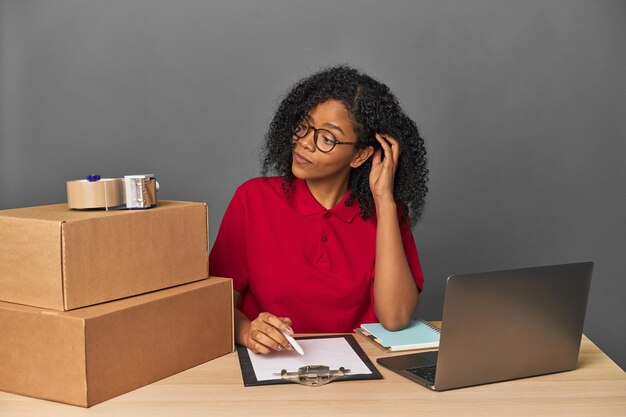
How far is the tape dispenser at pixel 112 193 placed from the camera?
4.82 ft

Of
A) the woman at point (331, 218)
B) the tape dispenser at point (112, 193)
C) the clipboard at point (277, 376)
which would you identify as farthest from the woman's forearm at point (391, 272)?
the tape dispenser at point (112, 193)

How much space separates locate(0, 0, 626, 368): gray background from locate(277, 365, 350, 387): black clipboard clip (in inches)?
74.6

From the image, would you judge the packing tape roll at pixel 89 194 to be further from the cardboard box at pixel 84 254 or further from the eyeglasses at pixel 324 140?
the eyeglasses at pixel 324 140

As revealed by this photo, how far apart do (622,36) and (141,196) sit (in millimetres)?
2563

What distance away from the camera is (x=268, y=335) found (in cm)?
163

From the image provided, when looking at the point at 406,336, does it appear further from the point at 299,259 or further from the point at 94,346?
the point at 94,346

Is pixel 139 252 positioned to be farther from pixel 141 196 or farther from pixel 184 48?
pixel 184 48

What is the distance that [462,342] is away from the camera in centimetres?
142

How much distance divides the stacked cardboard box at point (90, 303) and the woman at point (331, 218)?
566mm

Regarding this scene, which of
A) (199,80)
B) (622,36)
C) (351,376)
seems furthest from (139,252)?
(622,36)

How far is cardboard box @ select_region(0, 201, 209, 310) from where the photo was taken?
134 cm

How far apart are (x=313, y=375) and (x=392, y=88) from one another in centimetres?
204

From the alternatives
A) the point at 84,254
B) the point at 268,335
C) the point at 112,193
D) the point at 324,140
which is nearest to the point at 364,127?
the point at 324,140

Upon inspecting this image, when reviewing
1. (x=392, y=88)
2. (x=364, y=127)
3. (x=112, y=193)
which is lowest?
(x=112, y=193)
